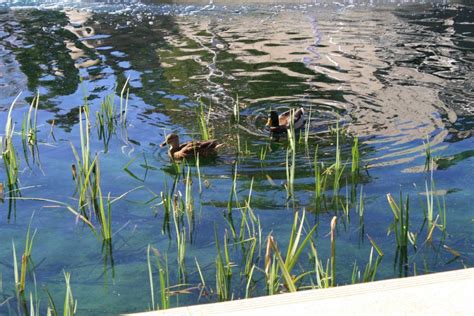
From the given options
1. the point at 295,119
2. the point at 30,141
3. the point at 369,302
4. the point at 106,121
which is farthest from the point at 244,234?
the point at 106,121

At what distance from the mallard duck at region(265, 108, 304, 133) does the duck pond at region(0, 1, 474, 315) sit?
108mm

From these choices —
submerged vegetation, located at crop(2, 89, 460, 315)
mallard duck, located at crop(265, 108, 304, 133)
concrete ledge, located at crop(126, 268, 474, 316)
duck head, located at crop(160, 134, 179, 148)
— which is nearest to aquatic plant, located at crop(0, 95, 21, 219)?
submerged vegetation, located at crop(2, 89, 460, 315)

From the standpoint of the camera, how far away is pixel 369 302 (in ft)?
12.0

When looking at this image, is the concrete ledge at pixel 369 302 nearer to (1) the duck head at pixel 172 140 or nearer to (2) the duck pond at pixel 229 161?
(2) the duck pond at pixel 229 161

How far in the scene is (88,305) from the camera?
5219 millimetres

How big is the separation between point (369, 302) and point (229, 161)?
14.7 ft

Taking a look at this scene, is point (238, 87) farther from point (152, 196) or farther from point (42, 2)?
point (42, 2)

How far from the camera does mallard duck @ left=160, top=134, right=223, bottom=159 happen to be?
7.90 m

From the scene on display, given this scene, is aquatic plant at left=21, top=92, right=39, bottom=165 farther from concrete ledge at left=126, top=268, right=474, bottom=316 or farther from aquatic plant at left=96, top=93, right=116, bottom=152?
concrete ledge at left=126, top=268, right=474, bottom=316

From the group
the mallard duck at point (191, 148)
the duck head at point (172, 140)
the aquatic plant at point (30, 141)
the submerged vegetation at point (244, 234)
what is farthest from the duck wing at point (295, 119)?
the aquatic plant at point (30, 141)

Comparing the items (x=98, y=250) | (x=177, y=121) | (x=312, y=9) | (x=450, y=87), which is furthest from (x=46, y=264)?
(x=312, y=9)

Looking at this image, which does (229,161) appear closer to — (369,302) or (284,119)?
(284,119)

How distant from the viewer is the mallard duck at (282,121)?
8.73m

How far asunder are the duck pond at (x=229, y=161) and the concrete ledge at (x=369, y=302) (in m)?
0.62
